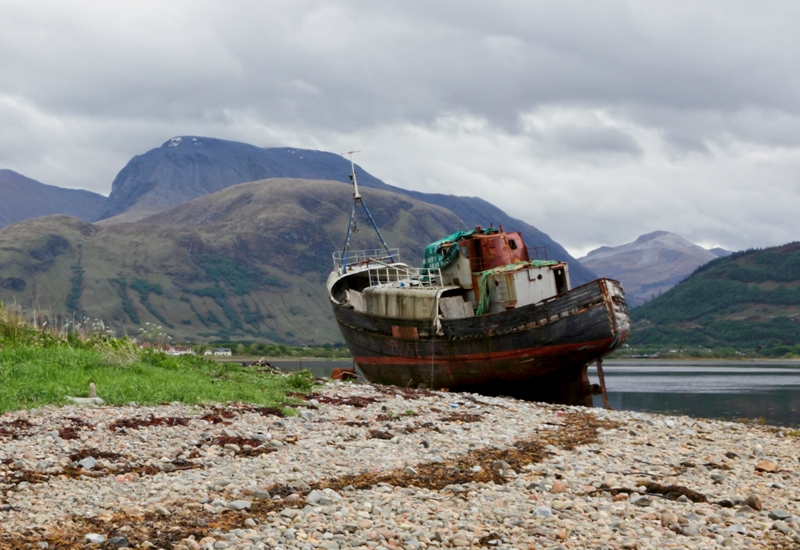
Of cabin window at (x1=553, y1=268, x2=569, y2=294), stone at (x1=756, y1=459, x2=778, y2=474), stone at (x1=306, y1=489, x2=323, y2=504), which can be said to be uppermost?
cabin window at (x1=553, y1=268, x2=569, y2=294)

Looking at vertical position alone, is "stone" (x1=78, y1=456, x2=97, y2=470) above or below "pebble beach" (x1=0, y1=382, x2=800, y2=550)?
above

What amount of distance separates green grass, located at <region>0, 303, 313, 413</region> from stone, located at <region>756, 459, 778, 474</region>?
34.6 feet

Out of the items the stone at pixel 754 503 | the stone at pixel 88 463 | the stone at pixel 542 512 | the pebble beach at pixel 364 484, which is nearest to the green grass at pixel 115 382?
the pebble beach at pixel 364 484

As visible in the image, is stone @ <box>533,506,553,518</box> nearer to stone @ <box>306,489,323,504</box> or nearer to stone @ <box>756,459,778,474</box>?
stone @ <box>306,489,323,504</box>

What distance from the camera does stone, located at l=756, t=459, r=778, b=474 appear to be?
15.1 m

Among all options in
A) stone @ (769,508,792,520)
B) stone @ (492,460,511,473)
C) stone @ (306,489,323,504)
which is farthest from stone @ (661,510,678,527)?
stone @ (306,489,323,504)

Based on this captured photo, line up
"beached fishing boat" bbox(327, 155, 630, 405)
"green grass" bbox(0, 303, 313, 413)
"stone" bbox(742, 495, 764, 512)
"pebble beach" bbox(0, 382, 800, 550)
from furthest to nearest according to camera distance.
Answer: "beached fishing boat" bbox(327, 155, 630, 405), "green grass" bbox(0, 303, 313, 413), "stone" bbox(742, 495, 764, 512), "pebble beach" bbox(0, 382, 800, 550)

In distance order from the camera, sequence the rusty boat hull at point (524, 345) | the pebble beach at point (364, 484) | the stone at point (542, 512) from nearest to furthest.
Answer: the pebble beach at point (364, 484) < the stone at point (542, 512) < the rusty boat hull at point (524, 345)

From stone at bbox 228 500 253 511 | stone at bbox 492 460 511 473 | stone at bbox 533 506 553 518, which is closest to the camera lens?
stone at bbox 228 500 253 511

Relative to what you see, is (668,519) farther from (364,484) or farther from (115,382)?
(115,382)

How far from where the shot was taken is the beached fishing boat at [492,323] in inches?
1246

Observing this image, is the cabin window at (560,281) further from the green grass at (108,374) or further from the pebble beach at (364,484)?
the pebble beach at (364,484)

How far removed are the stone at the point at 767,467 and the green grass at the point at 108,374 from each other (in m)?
10.6

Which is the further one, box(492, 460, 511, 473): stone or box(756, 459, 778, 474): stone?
box(756, 459, 778, 474): stone
